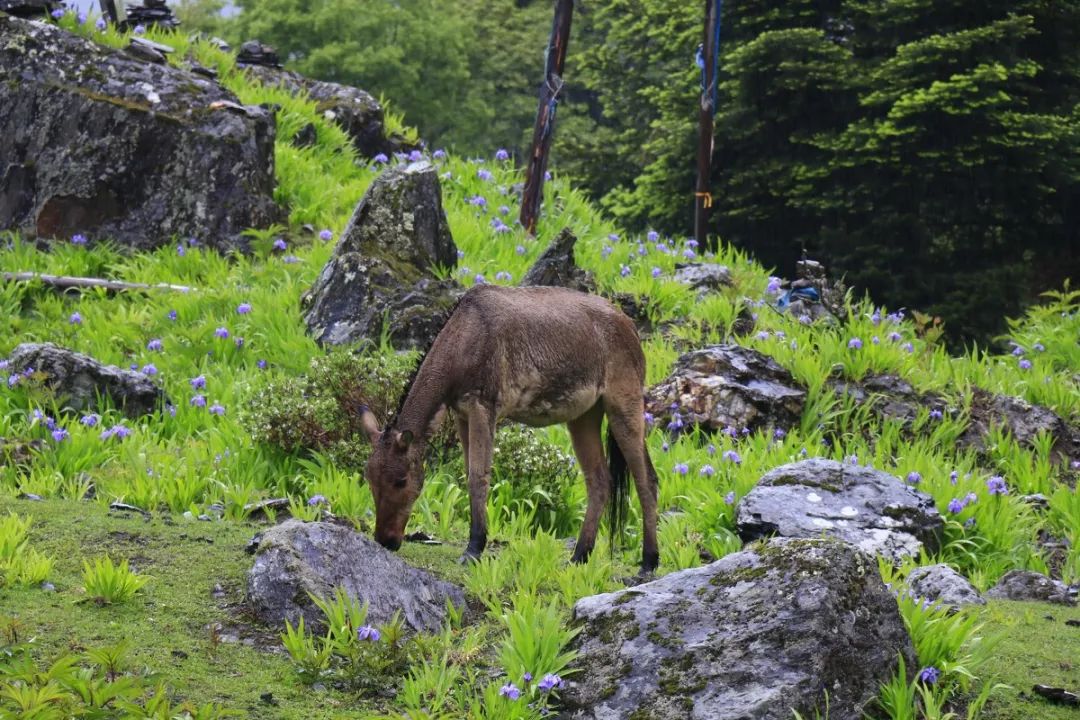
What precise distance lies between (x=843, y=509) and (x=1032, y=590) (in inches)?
60.0

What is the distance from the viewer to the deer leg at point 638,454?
8.02 m

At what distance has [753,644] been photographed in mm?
5309

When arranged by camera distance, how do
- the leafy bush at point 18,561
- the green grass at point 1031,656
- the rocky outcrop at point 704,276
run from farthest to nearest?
1. the rocky outcrop at point 704,276
2. the leafy bush at point 18,561
3. the green grass at point 1031,656

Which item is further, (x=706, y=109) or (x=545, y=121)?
(x=706, y=109)

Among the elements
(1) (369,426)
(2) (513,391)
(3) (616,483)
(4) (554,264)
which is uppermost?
(2) (513,391)

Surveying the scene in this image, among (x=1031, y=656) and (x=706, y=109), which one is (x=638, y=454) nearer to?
(x=1031, y=656)

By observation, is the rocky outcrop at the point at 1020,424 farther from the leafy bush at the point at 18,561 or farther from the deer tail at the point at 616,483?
the leafy bush at the point at 18,561

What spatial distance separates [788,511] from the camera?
356 inches

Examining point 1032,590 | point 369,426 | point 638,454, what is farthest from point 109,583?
point 1032,590

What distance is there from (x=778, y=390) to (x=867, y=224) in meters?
13.1

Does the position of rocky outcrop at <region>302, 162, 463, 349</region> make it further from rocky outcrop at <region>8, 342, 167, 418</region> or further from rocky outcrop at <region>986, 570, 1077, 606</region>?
rocky outcrop at <region>986, 570, 1077, 606</region>

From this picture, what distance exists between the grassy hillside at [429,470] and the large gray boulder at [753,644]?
0.18 m

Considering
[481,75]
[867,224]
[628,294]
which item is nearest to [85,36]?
[628,294]

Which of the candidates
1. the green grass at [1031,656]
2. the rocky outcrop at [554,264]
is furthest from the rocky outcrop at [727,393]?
the green grass at [1031,656]
